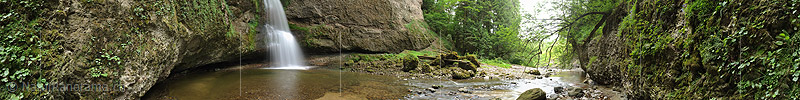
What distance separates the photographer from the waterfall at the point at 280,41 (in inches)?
595

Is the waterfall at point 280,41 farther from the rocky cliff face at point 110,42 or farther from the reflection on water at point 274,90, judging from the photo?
the rocky cliff face at point 110,42

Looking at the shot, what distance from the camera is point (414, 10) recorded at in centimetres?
2323

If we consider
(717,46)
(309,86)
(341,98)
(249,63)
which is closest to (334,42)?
(249,63)

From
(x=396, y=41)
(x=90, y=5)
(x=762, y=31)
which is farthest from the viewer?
(x=396, y=41)

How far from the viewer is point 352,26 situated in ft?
59.6

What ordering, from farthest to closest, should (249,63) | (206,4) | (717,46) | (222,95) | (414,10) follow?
(414,10) → (249,63) → (206,4) → (222,95) → (717,46)

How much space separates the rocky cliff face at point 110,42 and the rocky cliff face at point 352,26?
10215mm

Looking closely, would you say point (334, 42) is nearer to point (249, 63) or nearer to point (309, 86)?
point (249, 63)

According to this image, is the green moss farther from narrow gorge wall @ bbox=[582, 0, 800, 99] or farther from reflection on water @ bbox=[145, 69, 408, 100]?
narrow gorge wall @ bbox=[582, 0, 800, 99]

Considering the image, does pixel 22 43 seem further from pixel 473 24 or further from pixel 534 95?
pixel 473 24

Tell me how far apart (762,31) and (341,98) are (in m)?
5.73

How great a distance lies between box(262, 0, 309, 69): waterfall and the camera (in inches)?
595

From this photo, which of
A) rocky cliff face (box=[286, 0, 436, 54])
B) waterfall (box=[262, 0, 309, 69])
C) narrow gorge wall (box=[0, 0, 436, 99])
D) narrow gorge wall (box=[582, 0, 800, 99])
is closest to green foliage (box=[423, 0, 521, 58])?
rocky cliff face (box=[286, 0, 436, 54])

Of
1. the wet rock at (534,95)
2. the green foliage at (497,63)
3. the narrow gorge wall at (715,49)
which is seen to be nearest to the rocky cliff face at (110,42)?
the wet rock at (534,95)
